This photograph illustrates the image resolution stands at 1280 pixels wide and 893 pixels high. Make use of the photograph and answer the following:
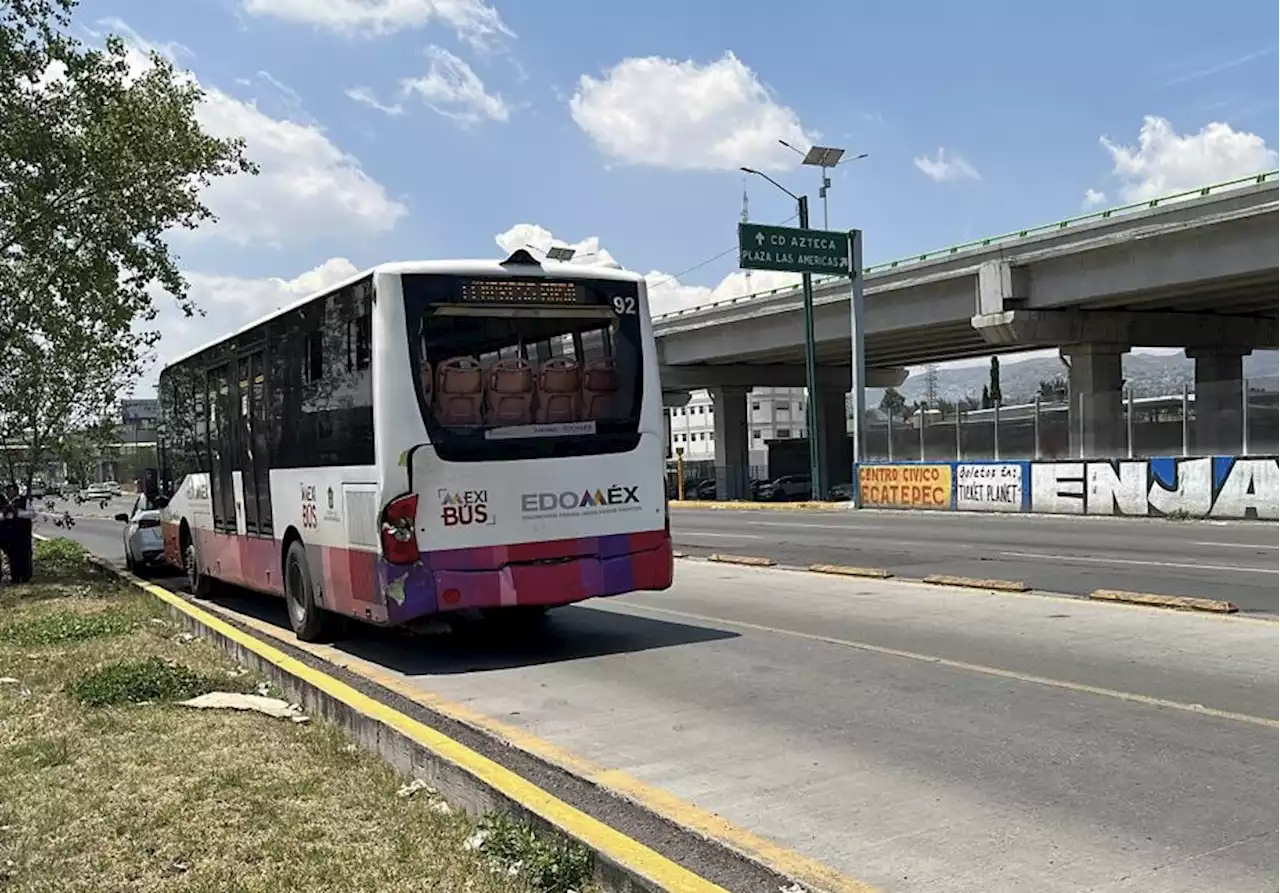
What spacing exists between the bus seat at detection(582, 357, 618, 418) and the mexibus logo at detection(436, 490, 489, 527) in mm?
1128

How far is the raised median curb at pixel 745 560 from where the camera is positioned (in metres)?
17.9

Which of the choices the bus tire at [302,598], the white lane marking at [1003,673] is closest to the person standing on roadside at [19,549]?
the bus tire at [302,598]

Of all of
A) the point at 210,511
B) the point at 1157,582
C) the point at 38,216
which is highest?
the point at 38,216

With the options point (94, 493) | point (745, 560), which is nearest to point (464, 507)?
point (745, 560)

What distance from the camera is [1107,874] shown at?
14.6 ft

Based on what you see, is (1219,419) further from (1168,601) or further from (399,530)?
(399,530)

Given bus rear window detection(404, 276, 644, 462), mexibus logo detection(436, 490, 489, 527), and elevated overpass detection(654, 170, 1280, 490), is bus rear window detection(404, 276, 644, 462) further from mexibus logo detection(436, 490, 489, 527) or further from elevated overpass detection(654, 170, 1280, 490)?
elevated overpass detection(654, 170, 1280, 490)

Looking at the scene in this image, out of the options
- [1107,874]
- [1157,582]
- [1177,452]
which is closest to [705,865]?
[1107,874]

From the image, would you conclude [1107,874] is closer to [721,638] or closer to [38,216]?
[721,638]

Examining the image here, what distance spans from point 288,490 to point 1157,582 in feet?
31.8

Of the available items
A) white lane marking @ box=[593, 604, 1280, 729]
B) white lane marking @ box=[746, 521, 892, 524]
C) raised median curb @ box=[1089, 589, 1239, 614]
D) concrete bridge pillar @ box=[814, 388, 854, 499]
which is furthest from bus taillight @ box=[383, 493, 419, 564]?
concrete bridge pillar @ box=[814, 388, 854, 499]

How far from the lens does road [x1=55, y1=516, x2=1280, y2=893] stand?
15.6 feet

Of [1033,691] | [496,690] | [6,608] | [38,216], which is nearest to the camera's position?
[1033,691]

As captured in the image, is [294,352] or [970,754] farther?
[294,352]
